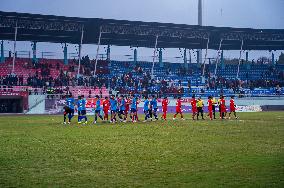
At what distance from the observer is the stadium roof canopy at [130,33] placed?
1944 inches

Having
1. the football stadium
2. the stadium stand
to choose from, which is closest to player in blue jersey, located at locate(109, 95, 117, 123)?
the football stadium

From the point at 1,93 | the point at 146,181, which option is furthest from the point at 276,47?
the point at 146,181

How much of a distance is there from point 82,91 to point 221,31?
2280cm

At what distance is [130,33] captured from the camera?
2188 inches

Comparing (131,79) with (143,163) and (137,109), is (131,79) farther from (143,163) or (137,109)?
(143,163)

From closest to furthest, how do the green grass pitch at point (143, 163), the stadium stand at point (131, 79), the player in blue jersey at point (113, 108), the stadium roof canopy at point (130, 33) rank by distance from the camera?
the green grass pitch at point (143, 163) < the player in blue jersey at point (113, 108) < the stadium roof canopy at point (130, 33) < the stadium stand at point (131, 79)

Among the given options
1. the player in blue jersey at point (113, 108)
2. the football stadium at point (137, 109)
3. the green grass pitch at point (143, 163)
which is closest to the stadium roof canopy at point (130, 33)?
the football stadium at point (137, 109)

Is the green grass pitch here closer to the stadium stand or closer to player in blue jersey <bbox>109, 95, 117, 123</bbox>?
player in blue jersey <bbox>109, 95, 117, 123</bbox>

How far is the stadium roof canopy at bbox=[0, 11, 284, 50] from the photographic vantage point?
49.4 metres

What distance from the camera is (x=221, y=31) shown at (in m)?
60.2

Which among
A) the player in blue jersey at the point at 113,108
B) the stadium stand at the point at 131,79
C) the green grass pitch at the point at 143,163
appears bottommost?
the green grass pitch at the point at 143,163

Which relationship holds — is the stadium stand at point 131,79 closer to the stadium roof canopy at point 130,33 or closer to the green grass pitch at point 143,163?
the stadium roof canopy at point 130,33

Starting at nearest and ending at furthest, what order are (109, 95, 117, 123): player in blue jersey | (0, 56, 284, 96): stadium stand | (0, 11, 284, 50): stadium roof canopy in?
1. (109, 95, 117, 123): player in blue jersey
2. (0, 11, 284, 50): stadium roof canopy
3. (0, 56, 284, 96): stadium stand

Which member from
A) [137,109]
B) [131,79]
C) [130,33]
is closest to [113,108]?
[137,109]
